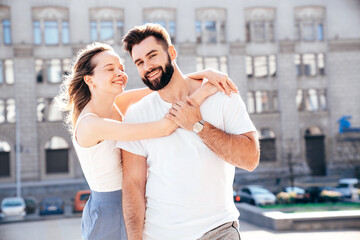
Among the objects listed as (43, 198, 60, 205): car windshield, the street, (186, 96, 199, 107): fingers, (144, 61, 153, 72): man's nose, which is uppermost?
(144, 61, 153, 72): man's nose

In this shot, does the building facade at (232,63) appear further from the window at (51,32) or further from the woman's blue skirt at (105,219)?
the woman's blue skirt at (105,219)

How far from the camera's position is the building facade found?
41750mm

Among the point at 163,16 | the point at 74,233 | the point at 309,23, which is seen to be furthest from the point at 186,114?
the point at 309,23

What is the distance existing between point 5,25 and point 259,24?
2356 cm

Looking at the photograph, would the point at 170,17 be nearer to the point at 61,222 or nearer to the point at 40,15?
the point at 40,15

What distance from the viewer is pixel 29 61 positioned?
4225 cm

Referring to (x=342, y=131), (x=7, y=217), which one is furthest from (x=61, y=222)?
(x=342, y=131)

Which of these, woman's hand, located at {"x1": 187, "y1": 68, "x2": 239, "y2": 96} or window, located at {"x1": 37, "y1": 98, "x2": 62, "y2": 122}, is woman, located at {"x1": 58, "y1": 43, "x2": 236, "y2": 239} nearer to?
woman's hand, located at {"x1": 187, "y1": 68, "x2": 239, "y2": 96}

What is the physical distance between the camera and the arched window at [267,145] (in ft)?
145

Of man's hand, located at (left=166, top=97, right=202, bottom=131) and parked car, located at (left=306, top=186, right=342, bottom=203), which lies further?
parked car, located at (left=306, top=186, right=342, bottom=203)

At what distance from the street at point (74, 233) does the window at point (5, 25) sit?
27.3 metres

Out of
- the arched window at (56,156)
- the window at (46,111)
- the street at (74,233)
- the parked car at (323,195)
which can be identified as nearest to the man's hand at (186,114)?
the street at (74,233)

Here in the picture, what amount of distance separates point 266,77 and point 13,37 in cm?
2376

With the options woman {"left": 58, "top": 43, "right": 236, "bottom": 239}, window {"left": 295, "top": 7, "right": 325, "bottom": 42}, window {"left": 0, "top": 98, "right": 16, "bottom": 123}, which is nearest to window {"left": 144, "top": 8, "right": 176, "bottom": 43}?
window {"left": 295, "top": 7, "right": 325, "bottom": 42}
